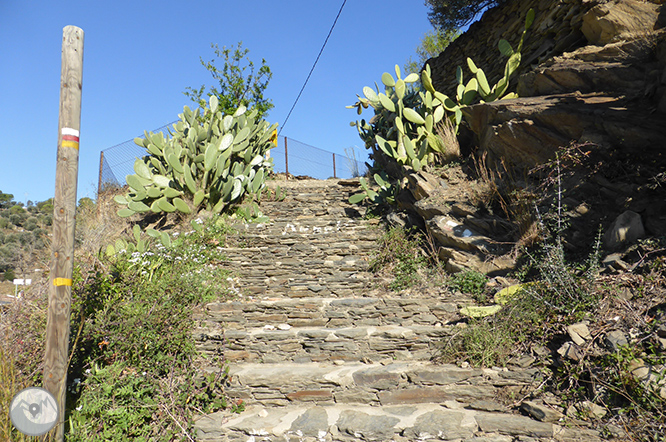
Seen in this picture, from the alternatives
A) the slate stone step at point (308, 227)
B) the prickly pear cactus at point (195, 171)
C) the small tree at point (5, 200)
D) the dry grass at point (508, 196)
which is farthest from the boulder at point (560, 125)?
the small tree at point (5, 200)

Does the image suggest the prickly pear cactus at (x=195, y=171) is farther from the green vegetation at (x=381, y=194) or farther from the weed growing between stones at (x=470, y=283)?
the weed growing between stones at (x=470, y=283)

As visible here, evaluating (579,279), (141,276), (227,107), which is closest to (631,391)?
(579,279)

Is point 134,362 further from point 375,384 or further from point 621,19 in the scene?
point 621,19

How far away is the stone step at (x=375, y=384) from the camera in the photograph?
3.31 m

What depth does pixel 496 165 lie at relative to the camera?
5.67 metres

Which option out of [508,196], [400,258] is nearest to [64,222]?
[400,258]

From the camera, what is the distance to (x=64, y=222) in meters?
2.69

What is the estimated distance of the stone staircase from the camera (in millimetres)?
3057

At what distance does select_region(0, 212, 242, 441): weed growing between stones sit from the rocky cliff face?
3.28 metres

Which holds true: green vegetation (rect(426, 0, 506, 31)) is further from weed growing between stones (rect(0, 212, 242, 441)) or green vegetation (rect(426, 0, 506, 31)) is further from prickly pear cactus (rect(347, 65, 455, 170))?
weed growing between stones (rect(0, 212, 242, 441))

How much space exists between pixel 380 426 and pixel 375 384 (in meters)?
0.47

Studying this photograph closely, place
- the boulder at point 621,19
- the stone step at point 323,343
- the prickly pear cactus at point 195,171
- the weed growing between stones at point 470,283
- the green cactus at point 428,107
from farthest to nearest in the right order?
the prickly pear cactus at point 195,171 → the green cactus at point 428,107 → the boulder at point 621,19 → the weed growing between stones at point 470,283 → the stone step at point 323,343

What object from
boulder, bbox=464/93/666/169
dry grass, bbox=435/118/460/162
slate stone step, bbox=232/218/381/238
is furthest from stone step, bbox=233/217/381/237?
boulder, bbox=464/93/666/169

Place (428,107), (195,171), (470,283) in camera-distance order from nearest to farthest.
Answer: (470,283), (428,107), (195,171)
